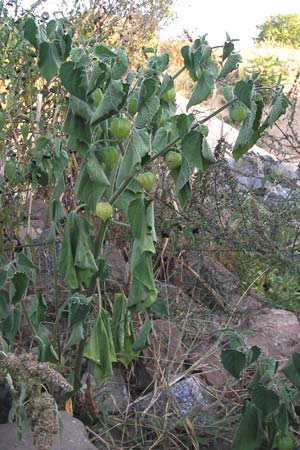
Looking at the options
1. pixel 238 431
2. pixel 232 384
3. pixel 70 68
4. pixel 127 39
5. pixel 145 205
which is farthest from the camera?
pixel 127 39

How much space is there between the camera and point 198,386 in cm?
286

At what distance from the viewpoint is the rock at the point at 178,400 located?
106 inches

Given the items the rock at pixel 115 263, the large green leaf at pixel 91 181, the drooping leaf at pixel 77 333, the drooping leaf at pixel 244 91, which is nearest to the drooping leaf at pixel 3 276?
the drooping leaf at pixel 77 333

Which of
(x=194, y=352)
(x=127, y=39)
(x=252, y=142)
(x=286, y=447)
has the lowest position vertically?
(x=286, y=447)

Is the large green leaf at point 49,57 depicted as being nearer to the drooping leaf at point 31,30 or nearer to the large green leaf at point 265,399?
the drooping leaf at point 31,30

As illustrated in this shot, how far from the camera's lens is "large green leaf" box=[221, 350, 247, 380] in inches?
89.4

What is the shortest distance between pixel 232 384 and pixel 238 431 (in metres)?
0.56

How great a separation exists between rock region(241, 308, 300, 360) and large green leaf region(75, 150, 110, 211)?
135 centimetres

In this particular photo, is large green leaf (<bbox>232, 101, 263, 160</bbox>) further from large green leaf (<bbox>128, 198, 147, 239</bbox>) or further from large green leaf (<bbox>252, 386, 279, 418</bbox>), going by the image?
large green leaf (<bbox>252, 386, 279, 418</bbox>)

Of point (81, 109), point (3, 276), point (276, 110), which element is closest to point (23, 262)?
point (3, 276)

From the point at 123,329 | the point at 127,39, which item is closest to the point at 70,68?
the point at 123,329

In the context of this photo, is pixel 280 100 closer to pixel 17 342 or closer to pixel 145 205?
pixel 145 205

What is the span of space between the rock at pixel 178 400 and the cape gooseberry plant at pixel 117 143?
408 millimetres

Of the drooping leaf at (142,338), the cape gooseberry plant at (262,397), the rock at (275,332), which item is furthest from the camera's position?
the rock at (275,332)
